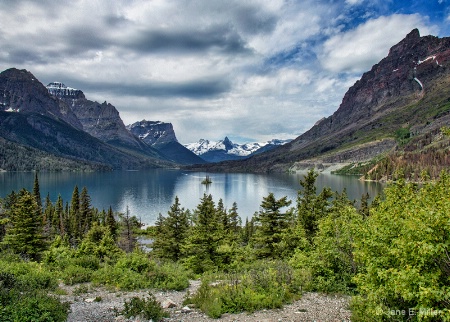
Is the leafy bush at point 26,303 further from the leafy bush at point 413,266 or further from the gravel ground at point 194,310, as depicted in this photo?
the leafy bush at point 413,266

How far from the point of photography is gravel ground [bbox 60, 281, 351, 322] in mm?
13656

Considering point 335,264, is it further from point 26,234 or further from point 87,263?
point 26,234

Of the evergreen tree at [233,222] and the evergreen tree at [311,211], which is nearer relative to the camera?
the evergreen tree at [311,211]

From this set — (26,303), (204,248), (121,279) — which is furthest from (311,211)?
(26,303)

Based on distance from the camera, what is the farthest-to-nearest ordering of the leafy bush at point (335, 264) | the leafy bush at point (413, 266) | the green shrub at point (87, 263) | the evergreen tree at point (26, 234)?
the evergreen tree at point (26, 234) → the green shrub at point (87, 263) → the leafy bush at point (335, 264) → the leafy bush at point (413, 266)

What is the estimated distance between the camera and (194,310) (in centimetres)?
1489

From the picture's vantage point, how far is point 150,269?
21344mm

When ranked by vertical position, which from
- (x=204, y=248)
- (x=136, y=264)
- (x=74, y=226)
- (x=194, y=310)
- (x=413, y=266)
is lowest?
(x=74, y=226)

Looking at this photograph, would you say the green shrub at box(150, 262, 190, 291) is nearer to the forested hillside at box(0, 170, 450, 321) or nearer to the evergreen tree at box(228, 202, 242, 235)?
the forested hillside at box(0, 170, 450, 321)

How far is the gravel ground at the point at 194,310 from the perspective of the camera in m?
13.7

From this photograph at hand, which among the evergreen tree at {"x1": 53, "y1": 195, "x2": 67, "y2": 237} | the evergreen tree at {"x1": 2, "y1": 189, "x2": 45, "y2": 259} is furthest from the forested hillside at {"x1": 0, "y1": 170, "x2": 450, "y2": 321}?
the evergreen tree at {"x1": 53, "y1": 195, "x2": 67, "y2": 237}

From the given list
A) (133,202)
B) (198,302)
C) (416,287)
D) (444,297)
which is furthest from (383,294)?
(133,202)

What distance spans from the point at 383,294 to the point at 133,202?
161m

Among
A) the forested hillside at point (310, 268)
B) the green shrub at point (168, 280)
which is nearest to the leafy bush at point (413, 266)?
the forested hillside at point (310, 268)
